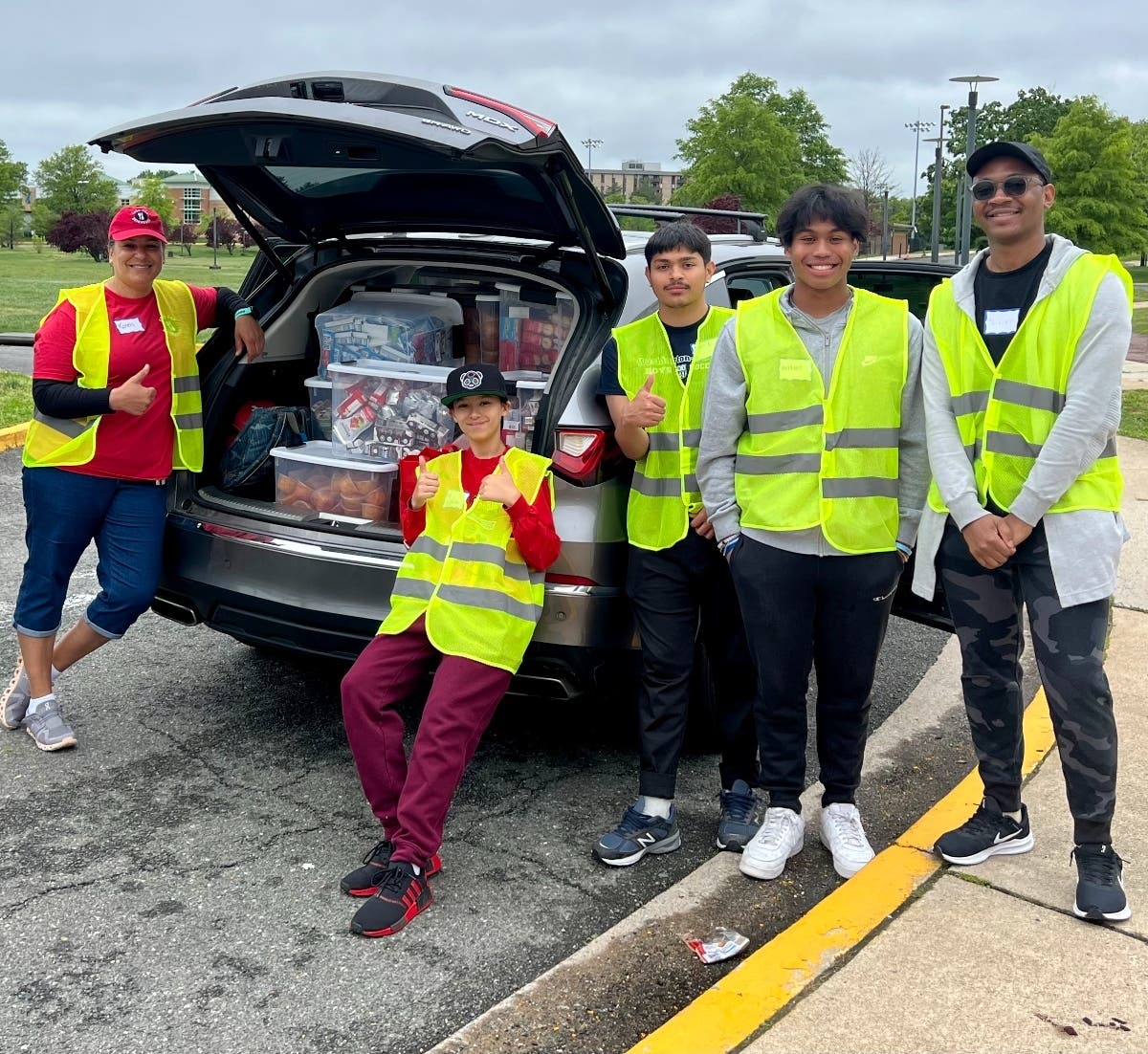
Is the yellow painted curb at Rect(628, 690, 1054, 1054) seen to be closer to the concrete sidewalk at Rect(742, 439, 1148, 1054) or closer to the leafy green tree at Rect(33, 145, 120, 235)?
the concrete sidewalk at Rect(742, 439, 1148, 1054)

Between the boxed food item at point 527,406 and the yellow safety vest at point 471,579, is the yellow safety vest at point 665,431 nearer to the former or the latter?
the yellow safety vest at point 471,579

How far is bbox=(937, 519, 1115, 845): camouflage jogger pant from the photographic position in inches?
123

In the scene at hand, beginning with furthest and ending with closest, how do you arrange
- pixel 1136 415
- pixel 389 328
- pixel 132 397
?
pixel 1136 415, pixel 389 328, pixel 132 397

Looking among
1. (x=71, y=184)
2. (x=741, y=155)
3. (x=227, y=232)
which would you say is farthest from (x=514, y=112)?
(x=71, y=184)

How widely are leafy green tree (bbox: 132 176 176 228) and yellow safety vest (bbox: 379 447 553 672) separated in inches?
3479

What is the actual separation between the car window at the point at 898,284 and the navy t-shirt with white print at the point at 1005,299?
1.58 metres

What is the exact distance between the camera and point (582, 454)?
11.9 feet

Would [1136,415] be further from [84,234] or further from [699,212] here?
[84,234]

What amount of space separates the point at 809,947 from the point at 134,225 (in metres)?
3.00

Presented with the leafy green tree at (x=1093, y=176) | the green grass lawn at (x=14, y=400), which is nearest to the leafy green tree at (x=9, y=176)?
the leafy green tree at (x=1093, y=176)

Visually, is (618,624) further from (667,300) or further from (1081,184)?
(1081,184)

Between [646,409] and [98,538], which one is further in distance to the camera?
[98,538]

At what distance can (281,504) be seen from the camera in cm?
425

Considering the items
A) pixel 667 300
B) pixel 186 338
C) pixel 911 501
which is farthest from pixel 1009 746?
pixel 186 338
